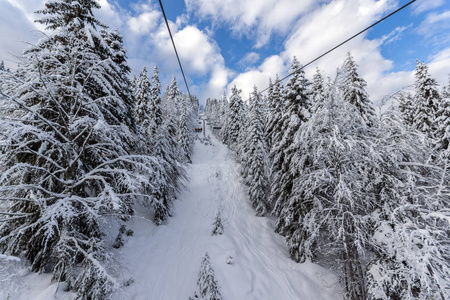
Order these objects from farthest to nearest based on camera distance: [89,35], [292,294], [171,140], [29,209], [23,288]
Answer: [171,140], [292,294], [89,35], [29,209], [23,288]

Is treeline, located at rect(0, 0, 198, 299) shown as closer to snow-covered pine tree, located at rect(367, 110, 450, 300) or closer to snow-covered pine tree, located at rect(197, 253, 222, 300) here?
snow-covered pine tree, located at rect(197, 253, 222, 300)

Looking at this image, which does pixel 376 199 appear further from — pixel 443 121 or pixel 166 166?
pixel 443 121

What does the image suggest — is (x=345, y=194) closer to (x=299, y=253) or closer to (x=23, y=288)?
(x=299, y=253)

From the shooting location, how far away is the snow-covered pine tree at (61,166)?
4.77m

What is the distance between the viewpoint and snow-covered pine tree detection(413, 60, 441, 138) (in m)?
18.8

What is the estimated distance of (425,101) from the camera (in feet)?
63.8

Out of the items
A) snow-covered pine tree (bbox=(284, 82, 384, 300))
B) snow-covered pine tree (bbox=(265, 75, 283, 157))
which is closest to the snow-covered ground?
snow-covered pine tree (bbox=(284, 82, 384, 300))

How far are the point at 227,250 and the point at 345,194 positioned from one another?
767cm

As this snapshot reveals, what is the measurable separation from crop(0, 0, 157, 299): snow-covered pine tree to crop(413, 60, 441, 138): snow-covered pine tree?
26.8 m

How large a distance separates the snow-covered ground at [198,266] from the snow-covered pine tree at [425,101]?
1934 centimetres

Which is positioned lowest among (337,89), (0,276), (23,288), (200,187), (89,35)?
(23,288)

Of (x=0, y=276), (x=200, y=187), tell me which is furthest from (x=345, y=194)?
(x=200, y=187)

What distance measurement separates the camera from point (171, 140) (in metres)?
15.9

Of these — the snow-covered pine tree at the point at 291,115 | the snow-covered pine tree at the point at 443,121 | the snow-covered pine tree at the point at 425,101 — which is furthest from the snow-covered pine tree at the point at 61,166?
the snow-covered pine tree at the point at 425,101
